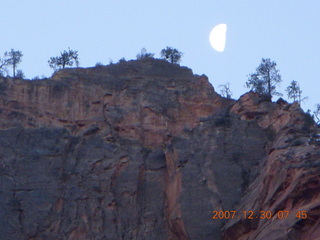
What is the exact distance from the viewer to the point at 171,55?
173 ft

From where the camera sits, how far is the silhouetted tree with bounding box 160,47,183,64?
52500 mm

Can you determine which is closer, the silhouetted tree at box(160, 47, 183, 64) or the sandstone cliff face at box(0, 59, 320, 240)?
the sandstone cliff face at box(0, 59, 320, 240)

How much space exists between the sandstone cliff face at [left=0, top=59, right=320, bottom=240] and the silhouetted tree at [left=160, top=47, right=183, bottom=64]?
7899 millimetres

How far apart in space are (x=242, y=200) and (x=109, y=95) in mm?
10409

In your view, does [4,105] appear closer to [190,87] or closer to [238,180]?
[190,87]

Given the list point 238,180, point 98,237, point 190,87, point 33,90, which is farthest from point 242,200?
point 33,90

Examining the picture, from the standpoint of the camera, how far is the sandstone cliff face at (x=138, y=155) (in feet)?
118

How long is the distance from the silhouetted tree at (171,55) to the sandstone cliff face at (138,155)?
25.9 feet

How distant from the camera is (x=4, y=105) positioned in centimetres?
4122
